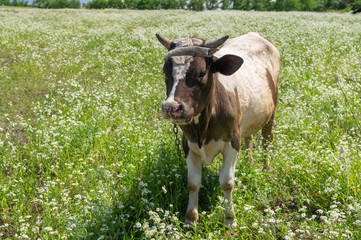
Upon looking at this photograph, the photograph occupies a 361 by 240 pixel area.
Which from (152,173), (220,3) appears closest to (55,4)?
(220,3)

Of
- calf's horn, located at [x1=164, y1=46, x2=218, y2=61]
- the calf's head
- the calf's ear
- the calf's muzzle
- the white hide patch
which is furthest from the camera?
the white hide patch

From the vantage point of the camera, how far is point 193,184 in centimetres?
419

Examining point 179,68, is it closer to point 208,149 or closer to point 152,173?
point 208,149

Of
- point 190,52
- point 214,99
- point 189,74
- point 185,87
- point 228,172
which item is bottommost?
point 228,172

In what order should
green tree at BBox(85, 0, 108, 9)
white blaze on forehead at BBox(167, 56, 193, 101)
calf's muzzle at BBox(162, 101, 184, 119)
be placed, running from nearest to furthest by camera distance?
calf's muzzle at BBox(162, 101, 184, 119) → white blaze on forehead at BBox(167, 56, 193, 101) → green tree at BBox(85, 0, 108, 9)

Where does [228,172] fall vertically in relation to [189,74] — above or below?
below

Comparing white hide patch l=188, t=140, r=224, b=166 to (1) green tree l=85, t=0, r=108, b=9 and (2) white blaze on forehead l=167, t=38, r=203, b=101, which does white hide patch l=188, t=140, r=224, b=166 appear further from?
(1) green tree l=85, t=0, r=108, b=9

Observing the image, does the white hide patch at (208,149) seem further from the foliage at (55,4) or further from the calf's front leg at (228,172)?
the foliage at (55,4)

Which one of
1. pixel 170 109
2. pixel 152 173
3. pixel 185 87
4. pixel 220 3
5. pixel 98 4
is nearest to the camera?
pixel 170 109

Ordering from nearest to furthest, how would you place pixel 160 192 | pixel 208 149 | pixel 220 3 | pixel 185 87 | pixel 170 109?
pixel 170 109, pixel 185 87, pixel 208 149, pixel 160 192, pixel 220 3

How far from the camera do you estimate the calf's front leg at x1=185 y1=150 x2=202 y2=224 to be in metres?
4.19

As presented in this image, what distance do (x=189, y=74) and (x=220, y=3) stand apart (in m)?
119

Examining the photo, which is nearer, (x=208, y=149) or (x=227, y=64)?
(x=227, y=64)

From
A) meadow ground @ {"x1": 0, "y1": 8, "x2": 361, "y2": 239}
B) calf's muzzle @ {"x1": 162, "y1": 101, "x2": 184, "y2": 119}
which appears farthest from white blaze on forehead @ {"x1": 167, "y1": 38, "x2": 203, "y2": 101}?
meadow ground @ {"x1": 0, "y1": 8, "x2": 361, "y2": 239}
